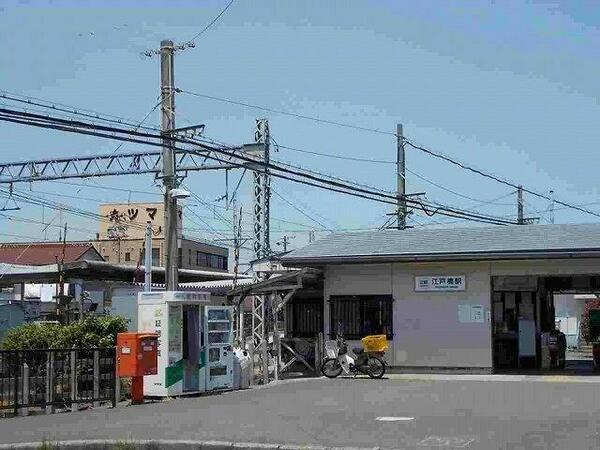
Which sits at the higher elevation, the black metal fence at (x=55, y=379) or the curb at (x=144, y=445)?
the black metal fence at (x=55, y=379)

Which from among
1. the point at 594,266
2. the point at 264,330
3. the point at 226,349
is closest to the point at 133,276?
the point at 264,330

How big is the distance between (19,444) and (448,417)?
658cm

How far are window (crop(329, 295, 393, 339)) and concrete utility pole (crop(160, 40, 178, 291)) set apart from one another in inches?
214

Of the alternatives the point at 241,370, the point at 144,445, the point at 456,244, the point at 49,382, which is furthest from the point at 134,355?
the point at 456,244

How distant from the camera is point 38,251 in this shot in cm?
6788

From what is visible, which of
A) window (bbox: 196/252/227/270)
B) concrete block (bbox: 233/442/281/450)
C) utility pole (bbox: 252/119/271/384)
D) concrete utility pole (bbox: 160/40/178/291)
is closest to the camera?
concrete block (bbox: 233/442/281/450)

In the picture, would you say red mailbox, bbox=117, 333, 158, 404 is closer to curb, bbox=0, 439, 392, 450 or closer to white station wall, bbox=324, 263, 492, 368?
curb, bbox=0, 439, 392, 450

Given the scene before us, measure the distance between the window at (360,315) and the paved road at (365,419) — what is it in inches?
204

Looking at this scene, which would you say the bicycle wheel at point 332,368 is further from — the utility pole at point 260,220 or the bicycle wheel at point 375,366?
the utility pole at point 260,220

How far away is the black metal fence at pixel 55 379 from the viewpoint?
16.0 metres

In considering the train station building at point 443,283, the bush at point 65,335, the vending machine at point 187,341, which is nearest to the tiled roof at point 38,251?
the train station building at point 443,283

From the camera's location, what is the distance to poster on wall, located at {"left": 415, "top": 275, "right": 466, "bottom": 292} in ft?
81.5

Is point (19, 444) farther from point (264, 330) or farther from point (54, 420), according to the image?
point (264, 330)

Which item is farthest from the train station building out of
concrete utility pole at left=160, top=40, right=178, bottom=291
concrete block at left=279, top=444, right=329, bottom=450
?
concrete block at left=279, top=444, right=329, bottom=450
